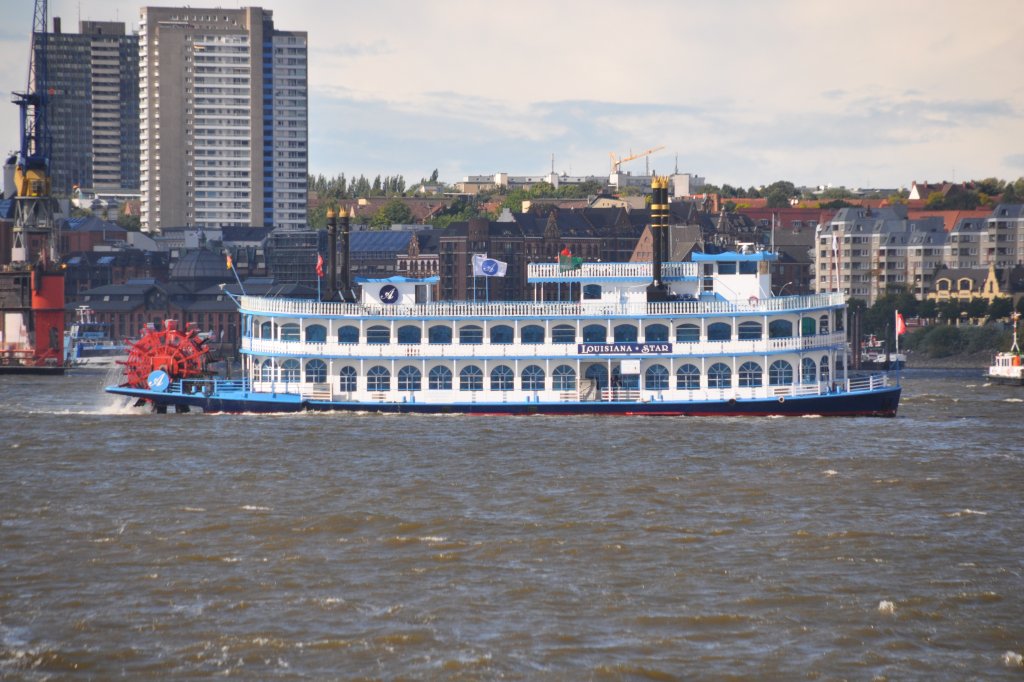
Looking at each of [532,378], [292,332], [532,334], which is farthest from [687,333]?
[292,332]

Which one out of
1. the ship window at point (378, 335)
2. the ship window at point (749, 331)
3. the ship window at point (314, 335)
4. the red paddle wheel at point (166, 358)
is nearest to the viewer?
the ship window at point (749, 331)

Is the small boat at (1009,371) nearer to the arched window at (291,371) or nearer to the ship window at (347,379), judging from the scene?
the ship window at (347,379)

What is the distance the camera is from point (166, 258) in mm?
187000

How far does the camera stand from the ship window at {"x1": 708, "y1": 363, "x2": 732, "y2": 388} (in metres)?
63.7

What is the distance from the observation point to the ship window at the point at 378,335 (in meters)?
65.0

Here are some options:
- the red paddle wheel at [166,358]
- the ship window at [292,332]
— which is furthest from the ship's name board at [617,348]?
the red paddle wheel at [166,358]

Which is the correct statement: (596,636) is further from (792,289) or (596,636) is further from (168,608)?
(792,289)

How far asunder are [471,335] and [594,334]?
502cm

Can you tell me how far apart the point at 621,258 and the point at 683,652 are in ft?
450

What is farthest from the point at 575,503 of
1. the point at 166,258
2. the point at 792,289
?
the point at 166,258

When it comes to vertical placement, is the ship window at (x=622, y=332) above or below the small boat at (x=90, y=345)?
above

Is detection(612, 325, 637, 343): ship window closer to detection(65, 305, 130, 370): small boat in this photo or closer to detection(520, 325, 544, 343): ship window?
detection(520, 325, 544, 343): ship window

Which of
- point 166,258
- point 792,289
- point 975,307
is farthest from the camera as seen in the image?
point 166,258

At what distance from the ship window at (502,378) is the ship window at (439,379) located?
1787mm
